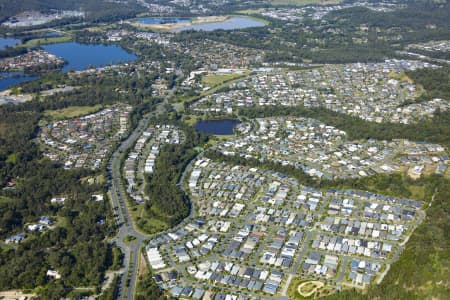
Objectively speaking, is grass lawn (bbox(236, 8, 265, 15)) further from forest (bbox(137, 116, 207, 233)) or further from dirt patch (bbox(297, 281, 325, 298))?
dirt patch (bbox(297, 281, 325, 298))

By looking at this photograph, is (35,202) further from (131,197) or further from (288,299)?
(288,299)

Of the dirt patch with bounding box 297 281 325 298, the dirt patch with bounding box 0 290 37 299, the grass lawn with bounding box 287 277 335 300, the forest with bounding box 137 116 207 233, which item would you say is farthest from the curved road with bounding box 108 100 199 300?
the dirt patch with bounding box 297 281 325 298

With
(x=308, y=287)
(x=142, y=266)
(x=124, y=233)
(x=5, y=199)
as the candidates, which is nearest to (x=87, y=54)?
(x=5, y=199)

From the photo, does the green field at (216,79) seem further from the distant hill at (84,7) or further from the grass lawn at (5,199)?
the distant hill at (84,7)

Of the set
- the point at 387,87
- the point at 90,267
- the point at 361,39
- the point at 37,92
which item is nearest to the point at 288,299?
the point at 90,267

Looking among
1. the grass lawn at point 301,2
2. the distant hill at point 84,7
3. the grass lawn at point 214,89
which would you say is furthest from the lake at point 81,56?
the grass lawn at point 301,2
